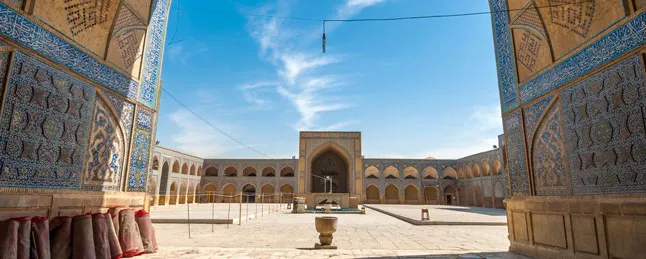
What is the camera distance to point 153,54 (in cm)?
518

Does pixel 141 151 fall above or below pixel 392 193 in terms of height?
above

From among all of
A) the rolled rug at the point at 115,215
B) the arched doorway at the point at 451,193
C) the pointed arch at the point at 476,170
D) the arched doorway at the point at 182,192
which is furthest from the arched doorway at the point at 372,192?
the rolled rug at the point at 115,215

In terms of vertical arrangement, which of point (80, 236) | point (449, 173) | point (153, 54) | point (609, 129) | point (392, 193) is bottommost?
point (80, 236)

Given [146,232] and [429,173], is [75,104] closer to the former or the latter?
[146,232]

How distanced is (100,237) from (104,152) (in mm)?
1108

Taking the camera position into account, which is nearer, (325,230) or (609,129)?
(609,129)

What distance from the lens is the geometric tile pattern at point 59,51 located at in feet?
9.74

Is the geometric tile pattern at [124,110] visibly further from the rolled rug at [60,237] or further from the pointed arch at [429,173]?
the pointed arch at [429,173]

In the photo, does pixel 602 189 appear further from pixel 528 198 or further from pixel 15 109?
pixel 15 109

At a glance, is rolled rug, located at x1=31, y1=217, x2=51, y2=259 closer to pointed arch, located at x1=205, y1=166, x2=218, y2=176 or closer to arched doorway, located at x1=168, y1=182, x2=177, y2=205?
arched doorway, located at x1=168, y1=182, x2=177, y2=205

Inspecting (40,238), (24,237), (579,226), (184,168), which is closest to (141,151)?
(40,238)

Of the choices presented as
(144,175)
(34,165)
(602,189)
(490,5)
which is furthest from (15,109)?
(490,5)

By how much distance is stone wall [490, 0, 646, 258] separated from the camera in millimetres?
3193

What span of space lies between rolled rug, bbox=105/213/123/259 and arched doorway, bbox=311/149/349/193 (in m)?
25.7
